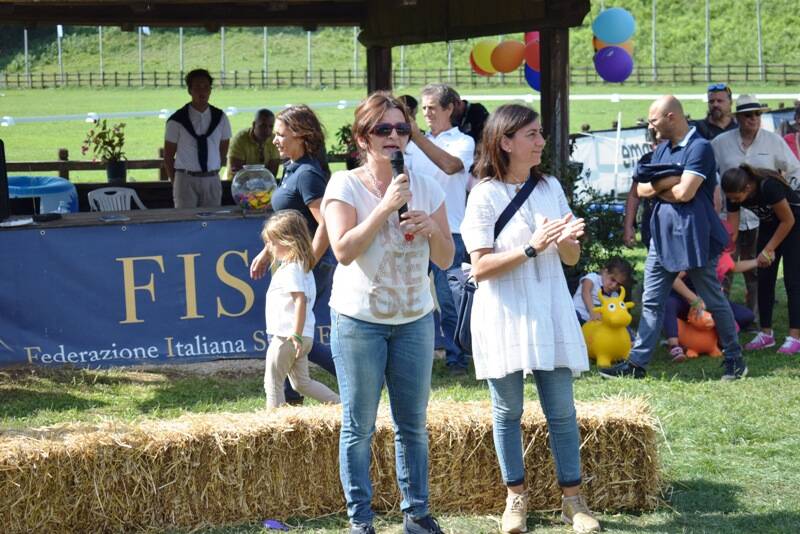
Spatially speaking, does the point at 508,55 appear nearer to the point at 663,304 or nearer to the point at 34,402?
the point at 663,304

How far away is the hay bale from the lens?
4617 mm

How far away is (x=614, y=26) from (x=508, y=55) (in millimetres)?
2385

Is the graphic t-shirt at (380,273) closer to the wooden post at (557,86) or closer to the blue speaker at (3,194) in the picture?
the blue speaker at (3,194)

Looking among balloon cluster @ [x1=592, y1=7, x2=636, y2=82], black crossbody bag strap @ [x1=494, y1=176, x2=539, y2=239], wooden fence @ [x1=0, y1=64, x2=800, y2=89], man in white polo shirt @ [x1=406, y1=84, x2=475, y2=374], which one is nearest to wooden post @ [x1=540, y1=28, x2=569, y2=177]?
man in white polo shirt @ [x1=406, y1=84, x2=475, y2=374]

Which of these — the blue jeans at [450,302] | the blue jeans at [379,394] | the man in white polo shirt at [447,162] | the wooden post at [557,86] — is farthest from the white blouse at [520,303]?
the wooden post at [557,86]

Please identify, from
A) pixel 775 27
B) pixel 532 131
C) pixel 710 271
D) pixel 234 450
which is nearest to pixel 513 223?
pixel 532 131

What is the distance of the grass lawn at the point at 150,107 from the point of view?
32.1m

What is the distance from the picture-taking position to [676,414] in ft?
21.8

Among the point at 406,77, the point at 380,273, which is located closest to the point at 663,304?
the point at 380,273

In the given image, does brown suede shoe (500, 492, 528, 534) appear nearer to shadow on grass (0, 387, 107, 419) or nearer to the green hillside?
shadow on grass (0, 387, 107, 419)

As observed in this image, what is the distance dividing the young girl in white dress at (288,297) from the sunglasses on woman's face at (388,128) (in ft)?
5.41

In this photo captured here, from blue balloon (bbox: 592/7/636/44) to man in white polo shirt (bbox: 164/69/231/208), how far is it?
4994mm

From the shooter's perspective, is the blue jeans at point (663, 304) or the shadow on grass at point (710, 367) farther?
the shadow on grass at point (710, 367)

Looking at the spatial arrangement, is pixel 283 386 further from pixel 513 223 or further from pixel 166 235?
pixel 166 235
